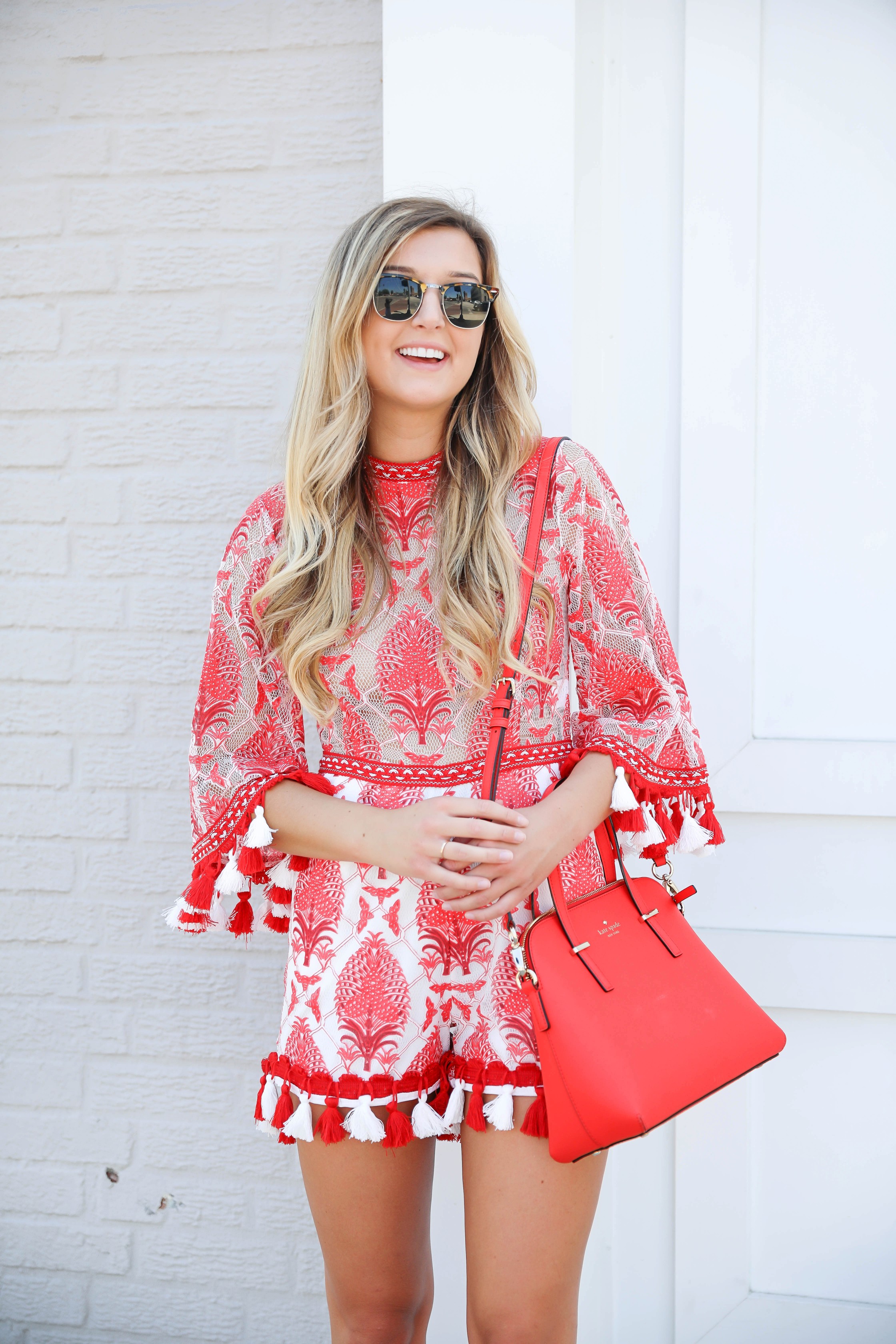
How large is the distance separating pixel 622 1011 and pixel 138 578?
1356 millimetres

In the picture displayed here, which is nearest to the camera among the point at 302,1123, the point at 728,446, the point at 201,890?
the point at 302,1123

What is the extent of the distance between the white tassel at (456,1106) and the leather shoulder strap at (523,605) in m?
0.42

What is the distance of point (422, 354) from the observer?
1.44 metres

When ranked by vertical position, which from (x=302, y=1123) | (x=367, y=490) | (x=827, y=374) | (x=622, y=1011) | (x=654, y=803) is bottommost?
(x=302, y=1123)

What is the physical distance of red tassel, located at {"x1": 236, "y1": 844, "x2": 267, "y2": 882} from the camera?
1431 millimetres

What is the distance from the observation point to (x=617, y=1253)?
192 cm

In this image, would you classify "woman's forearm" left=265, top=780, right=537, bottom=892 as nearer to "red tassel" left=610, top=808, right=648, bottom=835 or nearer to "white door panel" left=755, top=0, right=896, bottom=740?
"red tassel" left=610, top=808, right=648, bottom=835

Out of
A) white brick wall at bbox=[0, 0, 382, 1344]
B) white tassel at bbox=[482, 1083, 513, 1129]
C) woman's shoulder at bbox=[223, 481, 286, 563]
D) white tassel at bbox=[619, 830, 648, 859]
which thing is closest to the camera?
white tassel at bbox=[482, 1083, 513, 1129]

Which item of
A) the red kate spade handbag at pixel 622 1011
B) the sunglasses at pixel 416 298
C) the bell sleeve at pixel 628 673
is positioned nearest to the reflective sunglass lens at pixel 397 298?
the sunglasses at pixel 416 298

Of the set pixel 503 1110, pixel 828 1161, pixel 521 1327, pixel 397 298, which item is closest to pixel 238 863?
pixel 503 1110

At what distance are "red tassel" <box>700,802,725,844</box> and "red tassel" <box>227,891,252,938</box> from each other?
71cm

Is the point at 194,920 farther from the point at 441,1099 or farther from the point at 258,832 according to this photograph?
the point at 441,1099

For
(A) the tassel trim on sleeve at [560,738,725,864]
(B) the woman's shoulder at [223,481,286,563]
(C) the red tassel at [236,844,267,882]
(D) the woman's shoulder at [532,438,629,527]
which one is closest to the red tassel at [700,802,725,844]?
(A) the tassel trim on sleeve at [560,738,725,864]

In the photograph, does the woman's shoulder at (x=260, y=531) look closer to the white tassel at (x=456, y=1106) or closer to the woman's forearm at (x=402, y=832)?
the woman's forearm at (x=402, y=832)
